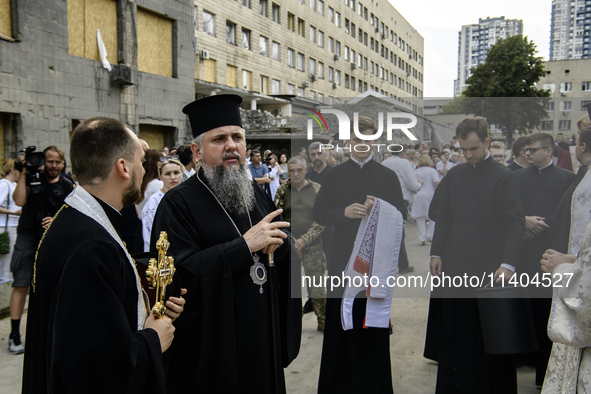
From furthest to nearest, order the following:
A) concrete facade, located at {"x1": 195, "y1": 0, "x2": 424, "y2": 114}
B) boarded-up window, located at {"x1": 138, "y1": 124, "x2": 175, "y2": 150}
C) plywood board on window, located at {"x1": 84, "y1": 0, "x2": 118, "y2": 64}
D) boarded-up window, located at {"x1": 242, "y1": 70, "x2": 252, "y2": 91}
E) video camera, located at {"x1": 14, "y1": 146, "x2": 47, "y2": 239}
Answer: boarded-up window, located at {"x1": 242, "y1": 70, "x2": 252, "y2": 91} → concrete facade, located at {"x1": 195, "y1": 0, "x2": 424, "y2": 114} → boarded-up window, located at {"x1": 138, "y1": 124, "x2": 175, "y2": 150} → plywood board on window, located at {"x1": 84, "y1": 0, "x2": 118, "y2": 64} → video camera, located at {"x1": 14, "y1": 146, "x2": 47, "y2": 239}

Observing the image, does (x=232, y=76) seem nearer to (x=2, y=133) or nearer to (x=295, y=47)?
(x=295, y=47)

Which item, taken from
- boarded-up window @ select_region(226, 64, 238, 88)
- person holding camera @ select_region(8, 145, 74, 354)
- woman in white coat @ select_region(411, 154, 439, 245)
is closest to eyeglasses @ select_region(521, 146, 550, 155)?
woman in white coat @ select_region(411, 154, 439, 245)

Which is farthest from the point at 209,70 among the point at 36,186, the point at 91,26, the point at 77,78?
the point at 36,186

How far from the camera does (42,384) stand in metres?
1.72

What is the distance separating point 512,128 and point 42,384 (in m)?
3.41

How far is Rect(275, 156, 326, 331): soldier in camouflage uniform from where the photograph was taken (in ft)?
18.2

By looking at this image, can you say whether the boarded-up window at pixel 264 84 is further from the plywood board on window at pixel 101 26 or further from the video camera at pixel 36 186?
the video camera at pixel 36 186

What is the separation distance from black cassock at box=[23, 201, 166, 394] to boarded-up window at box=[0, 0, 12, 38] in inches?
429

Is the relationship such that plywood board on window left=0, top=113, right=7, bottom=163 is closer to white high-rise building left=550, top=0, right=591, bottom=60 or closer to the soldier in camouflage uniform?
the soldier in camouflage uniform

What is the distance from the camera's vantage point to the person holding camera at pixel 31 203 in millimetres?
4984

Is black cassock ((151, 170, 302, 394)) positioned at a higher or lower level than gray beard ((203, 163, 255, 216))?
lower

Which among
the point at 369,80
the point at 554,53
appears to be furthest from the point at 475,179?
the point at 554,53

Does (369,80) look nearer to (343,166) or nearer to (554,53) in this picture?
(343,166)

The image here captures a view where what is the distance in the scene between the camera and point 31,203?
517 centimetres
